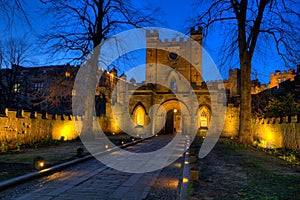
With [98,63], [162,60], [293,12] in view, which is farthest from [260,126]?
[162,60]

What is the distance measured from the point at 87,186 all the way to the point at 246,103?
40.8 ft

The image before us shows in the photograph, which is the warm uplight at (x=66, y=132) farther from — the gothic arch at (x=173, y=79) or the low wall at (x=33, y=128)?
the gothic arch at (x=173, y=79)

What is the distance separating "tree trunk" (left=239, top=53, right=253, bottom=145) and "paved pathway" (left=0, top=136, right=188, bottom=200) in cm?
962

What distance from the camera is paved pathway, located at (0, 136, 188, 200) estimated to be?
17.8ft

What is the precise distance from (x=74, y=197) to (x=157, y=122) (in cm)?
2694

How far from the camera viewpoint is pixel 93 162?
A: 992 centimetres

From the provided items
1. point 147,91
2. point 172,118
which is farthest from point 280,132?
point 172,118

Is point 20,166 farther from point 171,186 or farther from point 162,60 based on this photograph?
point 162,60

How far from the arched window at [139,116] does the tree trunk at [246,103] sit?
598 inches

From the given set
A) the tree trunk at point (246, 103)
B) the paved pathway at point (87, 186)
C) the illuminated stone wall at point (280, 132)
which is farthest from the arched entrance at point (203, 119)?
the paved pathway at point (87, 186)

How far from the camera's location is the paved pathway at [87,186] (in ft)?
17.8

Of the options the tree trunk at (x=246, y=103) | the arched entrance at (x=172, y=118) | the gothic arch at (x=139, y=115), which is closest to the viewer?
the tree trunk at (x=246, y=103)

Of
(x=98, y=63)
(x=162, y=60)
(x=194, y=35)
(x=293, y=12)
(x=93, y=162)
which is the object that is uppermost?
(x=194, y=35)

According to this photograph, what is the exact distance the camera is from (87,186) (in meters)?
6.23
